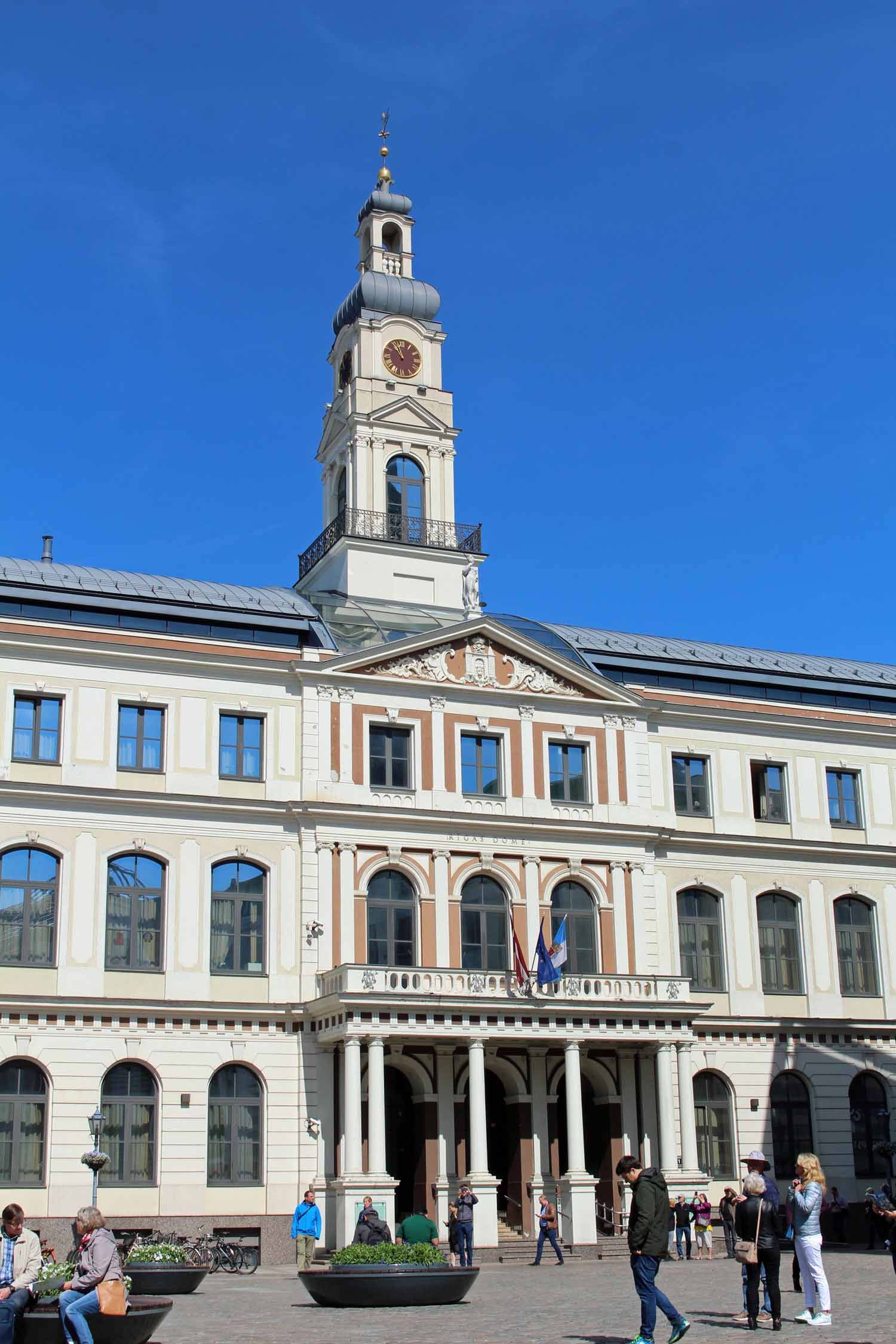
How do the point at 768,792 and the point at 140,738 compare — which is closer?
the point at 140,738

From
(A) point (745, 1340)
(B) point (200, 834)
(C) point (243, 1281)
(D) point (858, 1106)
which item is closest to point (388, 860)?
(B) point (200, 834)

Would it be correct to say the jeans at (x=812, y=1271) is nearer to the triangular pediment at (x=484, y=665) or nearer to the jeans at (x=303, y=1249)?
the jeans at (x=303, y=1249)

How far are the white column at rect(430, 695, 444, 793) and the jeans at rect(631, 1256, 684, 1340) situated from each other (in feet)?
91.1

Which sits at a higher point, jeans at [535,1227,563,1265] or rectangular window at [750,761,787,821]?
rectangular window at [750,761,787,821]

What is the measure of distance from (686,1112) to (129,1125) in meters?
15.3

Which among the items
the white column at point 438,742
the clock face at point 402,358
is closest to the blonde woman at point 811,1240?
the white column at point 438,742

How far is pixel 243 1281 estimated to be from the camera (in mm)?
35000

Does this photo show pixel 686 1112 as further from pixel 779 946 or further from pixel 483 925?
pixel 779 946

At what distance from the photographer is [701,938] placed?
49.9m

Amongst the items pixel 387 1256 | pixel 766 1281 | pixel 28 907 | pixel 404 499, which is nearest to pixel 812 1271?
pixel 766 1281

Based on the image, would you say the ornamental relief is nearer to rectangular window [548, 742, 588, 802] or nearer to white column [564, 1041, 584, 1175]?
rectangular window [548, 742, 588, 802]

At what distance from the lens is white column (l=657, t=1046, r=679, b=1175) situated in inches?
1727

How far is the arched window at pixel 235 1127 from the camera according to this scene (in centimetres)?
4156

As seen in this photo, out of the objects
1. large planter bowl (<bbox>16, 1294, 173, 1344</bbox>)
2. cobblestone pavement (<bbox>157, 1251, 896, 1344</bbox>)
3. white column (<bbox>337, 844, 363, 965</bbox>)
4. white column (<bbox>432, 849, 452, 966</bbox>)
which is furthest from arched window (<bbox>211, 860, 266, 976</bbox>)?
large planter bowl (<bbox>16, 1294, 173, 1344</bbox>)
